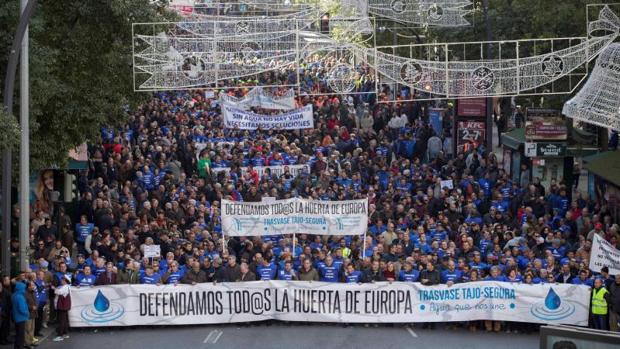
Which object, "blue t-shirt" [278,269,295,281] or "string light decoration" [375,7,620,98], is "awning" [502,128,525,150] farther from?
"blue t-shirt" [278,269,295,281]

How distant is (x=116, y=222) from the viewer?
2855 centimetres

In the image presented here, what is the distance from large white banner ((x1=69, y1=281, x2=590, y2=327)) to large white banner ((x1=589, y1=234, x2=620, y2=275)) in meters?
0.77

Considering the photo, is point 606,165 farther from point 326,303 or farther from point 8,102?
point 8,102

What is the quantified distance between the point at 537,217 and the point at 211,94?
20.4 meters

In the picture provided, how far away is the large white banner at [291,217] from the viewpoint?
993 inches

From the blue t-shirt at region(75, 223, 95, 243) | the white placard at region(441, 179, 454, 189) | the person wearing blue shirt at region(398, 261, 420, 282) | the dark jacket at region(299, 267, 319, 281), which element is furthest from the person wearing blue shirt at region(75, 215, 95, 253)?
the white placard at region(441, 179, 454, 189)

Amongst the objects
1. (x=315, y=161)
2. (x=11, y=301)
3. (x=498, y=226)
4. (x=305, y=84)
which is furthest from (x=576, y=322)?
(x=305, y=84)

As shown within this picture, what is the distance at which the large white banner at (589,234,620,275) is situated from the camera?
23156 mm

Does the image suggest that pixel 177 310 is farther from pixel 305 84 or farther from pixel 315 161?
pixel 305 84

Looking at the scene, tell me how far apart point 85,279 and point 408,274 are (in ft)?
19.1

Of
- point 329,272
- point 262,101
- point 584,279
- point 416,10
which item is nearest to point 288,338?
point 329,272

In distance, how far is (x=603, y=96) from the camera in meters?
25.3

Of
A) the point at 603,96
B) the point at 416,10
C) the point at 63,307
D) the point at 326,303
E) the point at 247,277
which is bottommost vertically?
the point at 326,303

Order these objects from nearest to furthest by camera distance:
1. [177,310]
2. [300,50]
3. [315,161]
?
[177,310] < [300,50] < [315,161]
